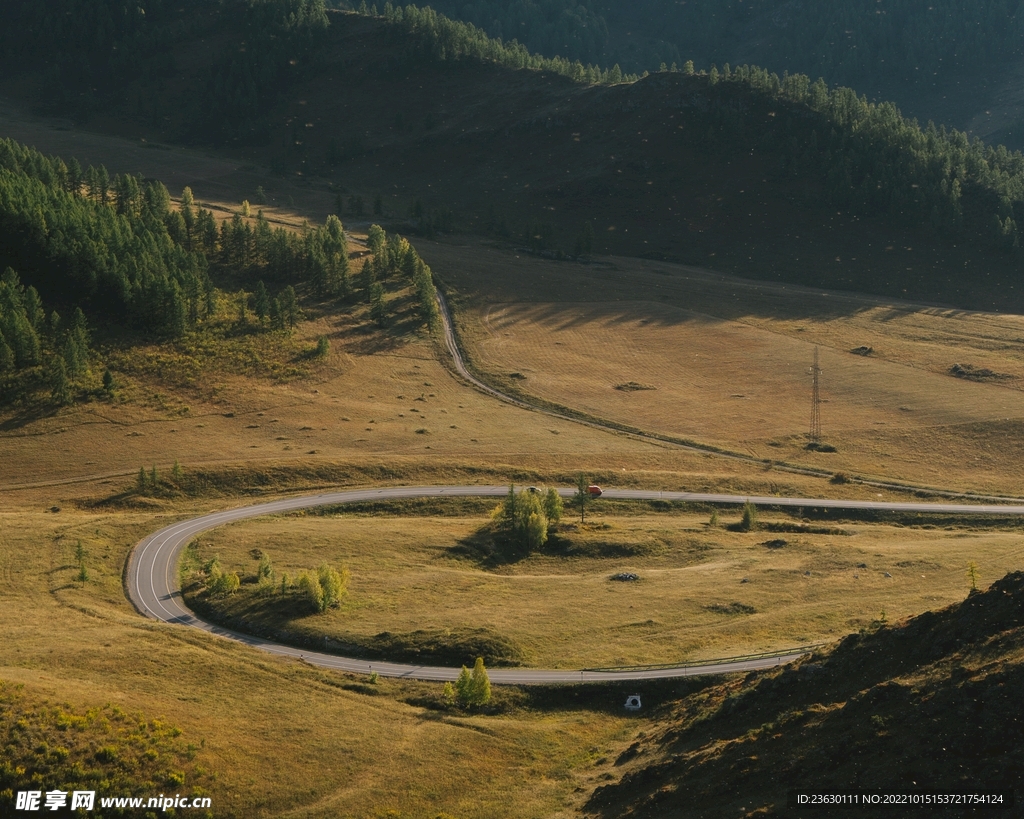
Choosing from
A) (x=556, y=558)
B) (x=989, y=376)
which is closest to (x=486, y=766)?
(x=556, y=558)

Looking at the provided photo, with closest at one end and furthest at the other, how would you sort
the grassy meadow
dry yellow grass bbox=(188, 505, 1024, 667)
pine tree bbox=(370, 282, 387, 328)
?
the grassy meadow → dry yellow grass bbox=(188, 505, 1024, 667) → pine tree bbox=(370, 282, 387, 328)

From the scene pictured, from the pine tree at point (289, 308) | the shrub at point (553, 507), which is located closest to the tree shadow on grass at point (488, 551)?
the shrub at point (553, 507)

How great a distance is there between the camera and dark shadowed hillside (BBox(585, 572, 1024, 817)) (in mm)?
46188

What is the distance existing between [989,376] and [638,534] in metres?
95.6

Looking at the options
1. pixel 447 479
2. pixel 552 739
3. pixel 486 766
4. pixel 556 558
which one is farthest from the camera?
pixel 447 479

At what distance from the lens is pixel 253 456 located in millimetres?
126000

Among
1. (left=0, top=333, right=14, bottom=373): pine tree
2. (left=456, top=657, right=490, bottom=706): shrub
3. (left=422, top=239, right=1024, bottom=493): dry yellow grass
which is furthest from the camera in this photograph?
(left=422, top=239, right=1024, bottom=493): dry yellow grass

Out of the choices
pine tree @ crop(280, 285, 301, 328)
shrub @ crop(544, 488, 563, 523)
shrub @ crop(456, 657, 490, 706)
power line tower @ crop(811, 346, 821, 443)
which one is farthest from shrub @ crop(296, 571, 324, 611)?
pine tree @ crop(280, 285, 301, 328)

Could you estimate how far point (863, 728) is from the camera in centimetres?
5028

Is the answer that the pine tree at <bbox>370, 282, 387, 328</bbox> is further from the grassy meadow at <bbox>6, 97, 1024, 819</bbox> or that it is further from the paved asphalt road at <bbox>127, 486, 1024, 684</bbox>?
the paved asphalt road at <bbox>127, 486, 1024, 684</bbox>

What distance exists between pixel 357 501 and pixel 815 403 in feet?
256

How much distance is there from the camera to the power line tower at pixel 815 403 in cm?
14856

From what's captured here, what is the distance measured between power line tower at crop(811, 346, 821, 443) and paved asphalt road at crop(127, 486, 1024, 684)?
2680 cm

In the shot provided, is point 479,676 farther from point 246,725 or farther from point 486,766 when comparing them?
point 246,725
